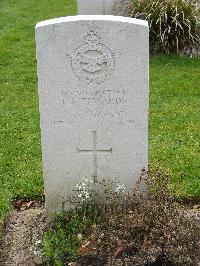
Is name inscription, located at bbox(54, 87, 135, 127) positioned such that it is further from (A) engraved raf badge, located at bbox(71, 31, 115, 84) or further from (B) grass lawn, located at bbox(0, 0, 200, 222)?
(B) grass lawn, located at bbox(0, 0, 200, 222)

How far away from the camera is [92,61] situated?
4.61 metres

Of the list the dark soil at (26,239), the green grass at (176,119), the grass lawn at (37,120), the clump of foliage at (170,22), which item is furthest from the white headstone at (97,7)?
the dark soil at (26,239)

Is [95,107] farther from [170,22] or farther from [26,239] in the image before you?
[170,22]

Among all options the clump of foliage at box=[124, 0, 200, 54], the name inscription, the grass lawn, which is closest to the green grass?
the grass lawn

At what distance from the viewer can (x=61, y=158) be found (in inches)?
192

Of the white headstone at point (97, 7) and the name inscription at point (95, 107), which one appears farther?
the white headstone at point (97, 7)

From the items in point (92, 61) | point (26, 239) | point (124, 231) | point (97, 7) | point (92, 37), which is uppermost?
point (97, 7)

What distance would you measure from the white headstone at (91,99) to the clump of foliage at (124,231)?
188mm

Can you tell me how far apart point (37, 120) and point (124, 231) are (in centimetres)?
323

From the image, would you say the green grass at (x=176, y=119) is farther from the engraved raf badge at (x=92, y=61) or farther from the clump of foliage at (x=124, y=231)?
the engraved raf badge at (x=92, y=61)

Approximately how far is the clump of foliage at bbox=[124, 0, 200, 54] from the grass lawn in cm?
29

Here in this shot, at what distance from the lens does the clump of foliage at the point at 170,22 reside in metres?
9.69

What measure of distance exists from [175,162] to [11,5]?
30.1ft

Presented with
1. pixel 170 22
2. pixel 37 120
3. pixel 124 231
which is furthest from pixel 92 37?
pixel 170 22
